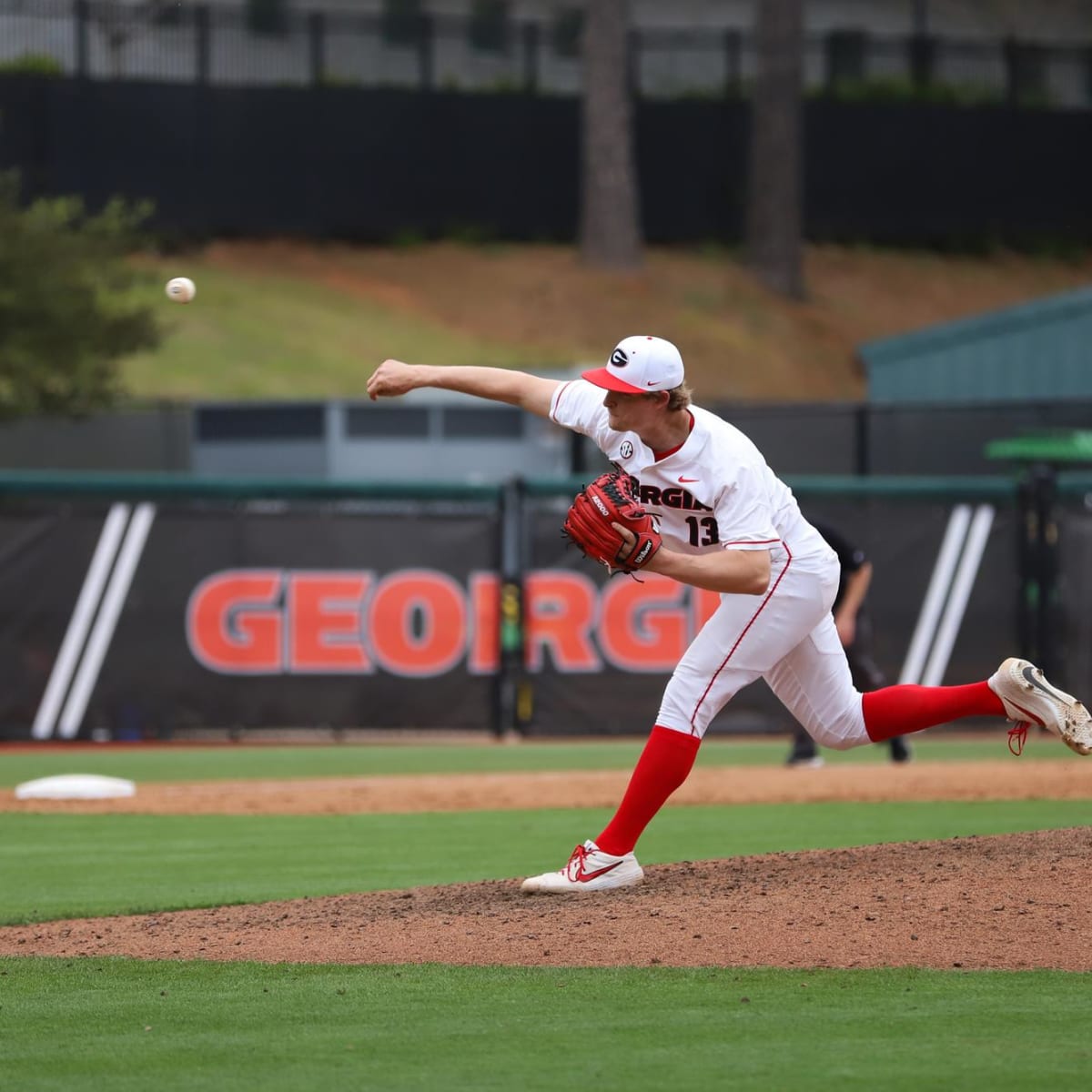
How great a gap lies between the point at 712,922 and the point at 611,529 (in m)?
1.21

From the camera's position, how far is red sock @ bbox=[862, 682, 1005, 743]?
20.7ft

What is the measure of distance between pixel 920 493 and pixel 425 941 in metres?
10.2

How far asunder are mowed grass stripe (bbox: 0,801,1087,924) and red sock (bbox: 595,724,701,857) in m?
1.28

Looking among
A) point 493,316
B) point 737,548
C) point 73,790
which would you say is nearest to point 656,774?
point 737,548

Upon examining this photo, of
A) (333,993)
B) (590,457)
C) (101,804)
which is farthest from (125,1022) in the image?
(590,457)

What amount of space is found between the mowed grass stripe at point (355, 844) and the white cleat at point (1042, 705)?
70.2 inches

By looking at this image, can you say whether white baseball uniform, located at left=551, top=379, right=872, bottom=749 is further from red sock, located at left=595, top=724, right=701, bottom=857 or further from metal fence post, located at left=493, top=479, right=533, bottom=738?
metal fence post, located at left=493, top=479, right=533, bottom=738

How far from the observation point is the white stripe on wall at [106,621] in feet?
45.4

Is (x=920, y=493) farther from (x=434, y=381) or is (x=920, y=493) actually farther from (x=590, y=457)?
(x=434, y=381)

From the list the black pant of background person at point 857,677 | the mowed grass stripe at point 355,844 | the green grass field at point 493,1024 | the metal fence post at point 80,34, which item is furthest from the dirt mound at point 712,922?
the metal fence post at point 80,34

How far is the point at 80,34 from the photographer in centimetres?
3086

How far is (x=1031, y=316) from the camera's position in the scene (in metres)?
20.1

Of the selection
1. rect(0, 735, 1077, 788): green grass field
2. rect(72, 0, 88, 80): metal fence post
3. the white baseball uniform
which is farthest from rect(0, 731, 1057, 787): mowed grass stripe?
rect(72, 0, 88, 80): metal fence post

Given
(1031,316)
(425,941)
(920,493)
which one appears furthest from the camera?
(1031,316)
